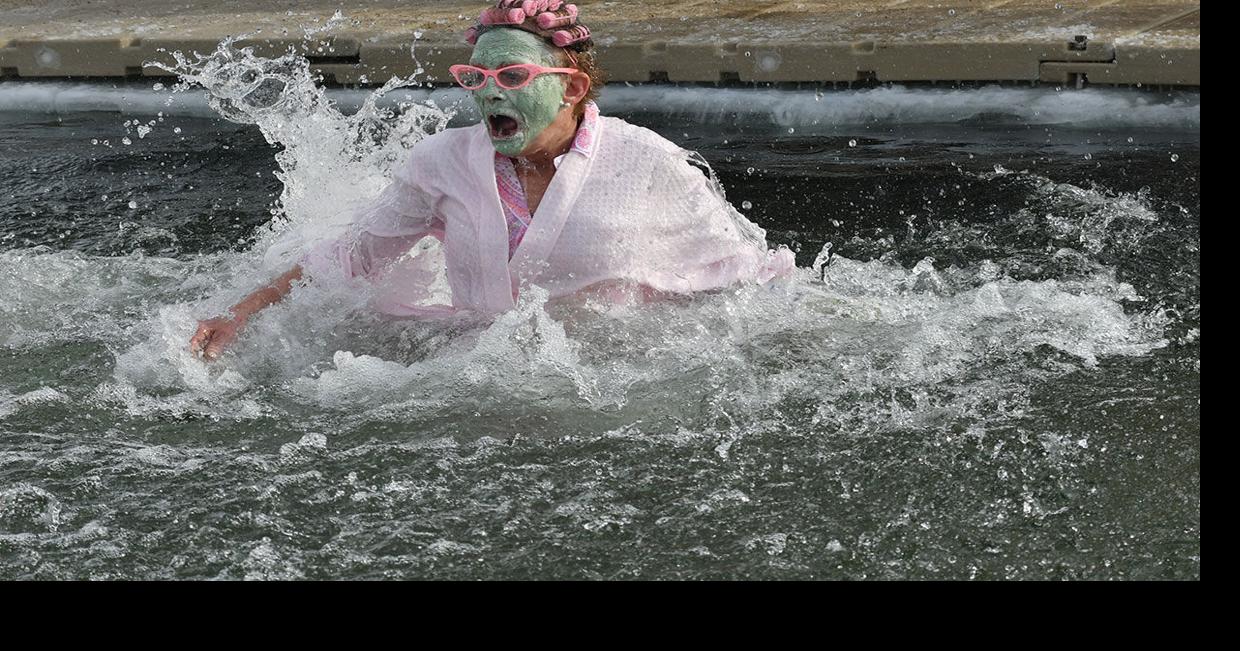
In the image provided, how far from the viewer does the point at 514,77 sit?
3.37 meters

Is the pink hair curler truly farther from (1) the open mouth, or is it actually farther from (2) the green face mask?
(1) the open mouth

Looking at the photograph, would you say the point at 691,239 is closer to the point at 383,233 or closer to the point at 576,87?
the point at 576,87

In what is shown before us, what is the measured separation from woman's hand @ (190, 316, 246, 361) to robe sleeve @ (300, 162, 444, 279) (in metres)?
0.30

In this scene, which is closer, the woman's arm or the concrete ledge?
the woman's arm

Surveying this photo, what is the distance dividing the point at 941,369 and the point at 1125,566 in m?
0.92

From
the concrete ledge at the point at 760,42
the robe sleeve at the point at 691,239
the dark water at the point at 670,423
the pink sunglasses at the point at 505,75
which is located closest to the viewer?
the dark water at the point at 670,423

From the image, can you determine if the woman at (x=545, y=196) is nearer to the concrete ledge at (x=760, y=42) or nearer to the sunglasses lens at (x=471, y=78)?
the sunglasses lens at (x=471, y=78)

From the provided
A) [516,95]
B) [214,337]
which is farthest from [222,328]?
[516,95]

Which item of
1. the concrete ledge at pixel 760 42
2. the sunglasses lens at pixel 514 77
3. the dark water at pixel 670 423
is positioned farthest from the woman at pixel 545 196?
the concrete ledge at pixel 760 42

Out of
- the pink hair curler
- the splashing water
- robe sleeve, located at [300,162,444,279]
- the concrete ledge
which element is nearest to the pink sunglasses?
the pink hair curler

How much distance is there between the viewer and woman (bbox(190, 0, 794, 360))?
11.2 ft

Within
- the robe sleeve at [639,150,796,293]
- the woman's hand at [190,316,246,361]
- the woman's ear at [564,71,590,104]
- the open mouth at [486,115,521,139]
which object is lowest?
the woman's hand at [190,316,246,361]

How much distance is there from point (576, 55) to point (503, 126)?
9.7 inches

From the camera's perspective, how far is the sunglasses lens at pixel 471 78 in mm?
3377
